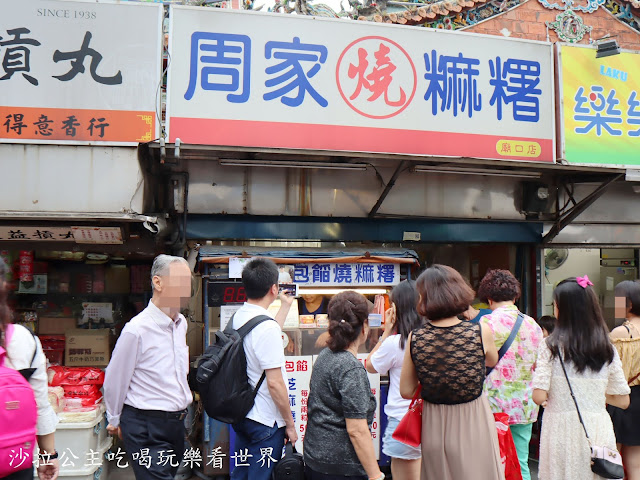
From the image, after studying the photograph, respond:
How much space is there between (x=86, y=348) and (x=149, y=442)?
16.4 feet

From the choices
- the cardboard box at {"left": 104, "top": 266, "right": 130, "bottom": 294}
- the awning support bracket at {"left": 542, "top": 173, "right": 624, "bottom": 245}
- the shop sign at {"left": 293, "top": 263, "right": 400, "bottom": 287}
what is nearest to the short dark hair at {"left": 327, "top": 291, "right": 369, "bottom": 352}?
the shop sign at {"left": 293, "top": 263, "right": 400, "bottom": 287}

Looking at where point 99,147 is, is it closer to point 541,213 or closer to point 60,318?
point 60,318

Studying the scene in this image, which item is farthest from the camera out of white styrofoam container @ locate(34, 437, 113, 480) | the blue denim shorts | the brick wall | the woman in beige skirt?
the brick wall

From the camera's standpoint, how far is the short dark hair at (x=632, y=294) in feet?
14.7

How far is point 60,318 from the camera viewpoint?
8188mm

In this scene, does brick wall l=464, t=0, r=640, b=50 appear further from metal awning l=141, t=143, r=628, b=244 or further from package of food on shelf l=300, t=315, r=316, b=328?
package of food on shelf l=300, t=315, r=316, b=328

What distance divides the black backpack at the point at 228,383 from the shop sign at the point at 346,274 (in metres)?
2.88

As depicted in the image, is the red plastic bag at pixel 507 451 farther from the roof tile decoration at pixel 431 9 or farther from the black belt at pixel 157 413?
the roof tile decoration at pixel 431 9

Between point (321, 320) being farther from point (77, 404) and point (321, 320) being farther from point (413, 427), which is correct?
point (413, 427)

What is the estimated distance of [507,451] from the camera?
12.5 ft

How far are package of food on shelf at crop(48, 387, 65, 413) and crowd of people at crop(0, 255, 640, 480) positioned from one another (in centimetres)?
206

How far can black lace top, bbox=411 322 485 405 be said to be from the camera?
3.02 meters

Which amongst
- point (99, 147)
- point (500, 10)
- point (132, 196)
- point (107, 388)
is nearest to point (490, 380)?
point (107, 388)

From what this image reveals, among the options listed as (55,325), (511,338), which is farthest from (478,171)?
(55,325)
